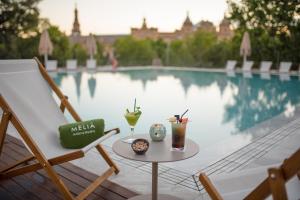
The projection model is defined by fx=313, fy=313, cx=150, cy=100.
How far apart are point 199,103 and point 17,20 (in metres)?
15.6

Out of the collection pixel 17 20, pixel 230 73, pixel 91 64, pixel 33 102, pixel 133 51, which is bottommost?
pixel 230 73

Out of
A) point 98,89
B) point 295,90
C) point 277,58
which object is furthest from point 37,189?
point 277,58

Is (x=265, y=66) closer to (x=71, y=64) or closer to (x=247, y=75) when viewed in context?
(x=247, y=75)

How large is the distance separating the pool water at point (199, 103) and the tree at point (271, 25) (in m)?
5.11

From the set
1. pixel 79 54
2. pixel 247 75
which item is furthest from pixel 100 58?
pixel 247 75

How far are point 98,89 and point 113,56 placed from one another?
947 cm

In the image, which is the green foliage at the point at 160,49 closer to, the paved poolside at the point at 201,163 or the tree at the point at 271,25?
the tree at the point at 271,25

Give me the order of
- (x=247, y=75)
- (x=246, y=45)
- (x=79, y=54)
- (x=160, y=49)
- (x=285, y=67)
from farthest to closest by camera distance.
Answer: (x=160, y=49), (x=79, y=54), (x=246, y=45), (x=285, y=67), (x=247, y=75)

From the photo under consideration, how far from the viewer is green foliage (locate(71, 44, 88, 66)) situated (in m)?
18.4

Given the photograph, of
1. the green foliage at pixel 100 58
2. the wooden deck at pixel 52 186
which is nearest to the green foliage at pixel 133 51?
the green foliage at pixel 100 58

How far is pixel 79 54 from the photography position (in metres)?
18.7

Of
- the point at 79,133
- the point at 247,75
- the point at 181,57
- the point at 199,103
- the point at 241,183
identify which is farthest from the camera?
the point at 181,57

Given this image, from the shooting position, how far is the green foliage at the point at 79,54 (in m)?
18.4

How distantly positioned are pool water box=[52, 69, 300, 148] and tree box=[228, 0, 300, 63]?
5.11 metres
